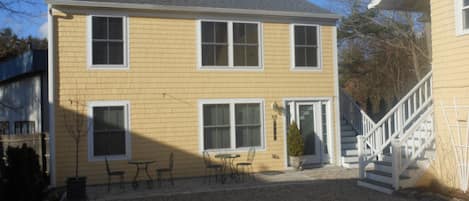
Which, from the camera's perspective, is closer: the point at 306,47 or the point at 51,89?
the point at 51,89

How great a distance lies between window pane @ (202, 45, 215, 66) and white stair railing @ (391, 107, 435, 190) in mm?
5539

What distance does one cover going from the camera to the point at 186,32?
12094mm

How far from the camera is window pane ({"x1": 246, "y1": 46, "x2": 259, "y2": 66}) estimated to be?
500 inches

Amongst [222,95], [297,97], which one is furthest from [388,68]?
[222,95]

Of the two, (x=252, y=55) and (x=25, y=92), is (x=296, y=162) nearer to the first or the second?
(x=252, y=55)

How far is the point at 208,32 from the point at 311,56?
3.38 m

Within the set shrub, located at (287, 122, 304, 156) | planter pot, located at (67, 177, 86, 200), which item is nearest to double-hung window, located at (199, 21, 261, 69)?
shrub, located at (287, 122, 304, 156)

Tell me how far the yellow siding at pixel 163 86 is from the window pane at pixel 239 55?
305 millimetres

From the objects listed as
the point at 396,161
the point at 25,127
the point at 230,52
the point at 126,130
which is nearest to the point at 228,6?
the point at 230,52

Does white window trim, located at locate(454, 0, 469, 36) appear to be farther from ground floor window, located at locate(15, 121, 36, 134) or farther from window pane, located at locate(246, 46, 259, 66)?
ground floor window, located at locate(15, 121, 36, 134)

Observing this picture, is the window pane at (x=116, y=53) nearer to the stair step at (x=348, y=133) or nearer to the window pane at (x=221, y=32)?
the window pane at (x=221, y=32)

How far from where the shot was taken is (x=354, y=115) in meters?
14.8

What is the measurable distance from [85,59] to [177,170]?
12.7 ft

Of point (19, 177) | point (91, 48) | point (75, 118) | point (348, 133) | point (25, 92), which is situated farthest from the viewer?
point (25, 92)
